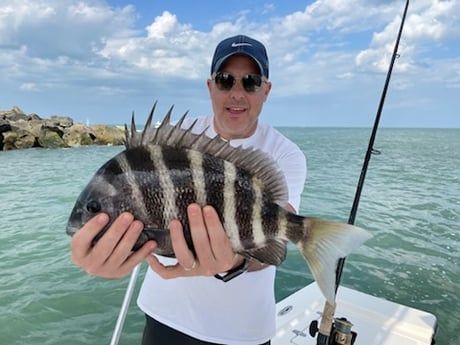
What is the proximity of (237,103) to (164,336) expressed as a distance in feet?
3.43

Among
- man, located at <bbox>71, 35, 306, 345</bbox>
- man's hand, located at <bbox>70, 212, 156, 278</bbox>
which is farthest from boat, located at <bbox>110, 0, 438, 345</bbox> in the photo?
man's hand, located at <bbox>70, 212, 156, 278</bbox>

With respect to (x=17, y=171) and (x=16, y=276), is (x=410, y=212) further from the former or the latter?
(x=17, y=171)

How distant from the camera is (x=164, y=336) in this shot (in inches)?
69.2

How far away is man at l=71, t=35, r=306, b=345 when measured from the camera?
1.34m

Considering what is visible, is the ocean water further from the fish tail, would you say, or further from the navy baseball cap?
the navy baseball cap

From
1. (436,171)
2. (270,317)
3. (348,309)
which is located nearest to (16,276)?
(348,309)

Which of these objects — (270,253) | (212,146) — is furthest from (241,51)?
(270,253)

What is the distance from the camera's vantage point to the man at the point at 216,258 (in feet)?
4.39

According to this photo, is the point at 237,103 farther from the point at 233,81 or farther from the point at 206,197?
the point at 206,197

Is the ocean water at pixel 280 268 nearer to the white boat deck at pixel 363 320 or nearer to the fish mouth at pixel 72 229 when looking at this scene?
the white boat deck at pixel 363 320

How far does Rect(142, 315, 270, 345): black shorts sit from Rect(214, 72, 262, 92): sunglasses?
3.50ft

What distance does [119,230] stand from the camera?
50.8 inches

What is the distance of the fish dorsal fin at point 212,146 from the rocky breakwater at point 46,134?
26.5 m

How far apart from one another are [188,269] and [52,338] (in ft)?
13.3
